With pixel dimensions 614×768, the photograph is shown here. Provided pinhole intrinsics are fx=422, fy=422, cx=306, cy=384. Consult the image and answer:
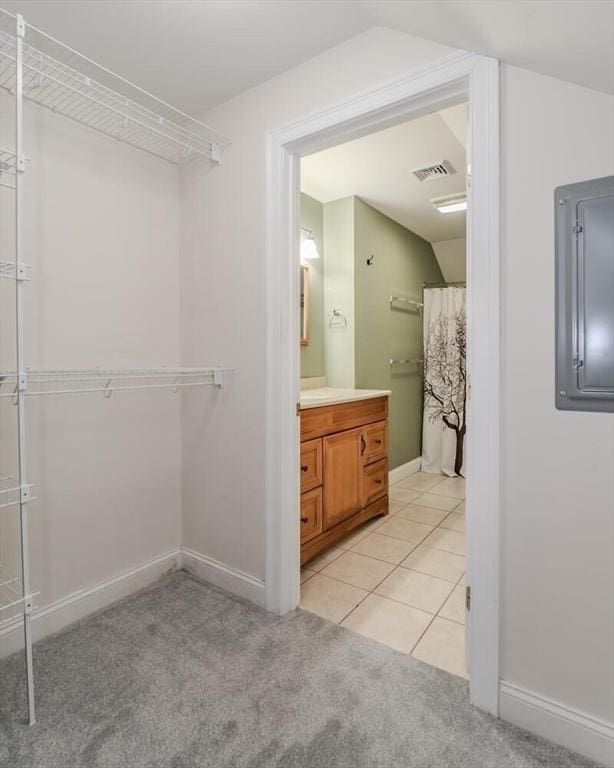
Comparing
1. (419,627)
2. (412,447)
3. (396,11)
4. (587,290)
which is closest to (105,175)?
(396,11)

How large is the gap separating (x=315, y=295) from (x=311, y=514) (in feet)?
6.09

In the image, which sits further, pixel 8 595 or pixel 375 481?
pixel 375 481

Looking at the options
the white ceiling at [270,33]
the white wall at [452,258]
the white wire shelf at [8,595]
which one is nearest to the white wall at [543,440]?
the white ceiling at [270,33]

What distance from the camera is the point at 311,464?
229cm

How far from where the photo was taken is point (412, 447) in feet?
14.3

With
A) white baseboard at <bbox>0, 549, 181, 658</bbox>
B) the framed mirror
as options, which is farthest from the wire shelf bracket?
white baseboard at <bbox>0, 549, 181, 658</bbox>

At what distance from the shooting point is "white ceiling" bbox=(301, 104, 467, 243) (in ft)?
7.82

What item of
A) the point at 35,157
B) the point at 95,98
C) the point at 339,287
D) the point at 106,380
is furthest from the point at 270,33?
the point at 339,287

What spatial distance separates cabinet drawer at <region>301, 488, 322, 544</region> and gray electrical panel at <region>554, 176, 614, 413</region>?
1.39m

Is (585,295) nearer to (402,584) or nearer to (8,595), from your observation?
(402,584)

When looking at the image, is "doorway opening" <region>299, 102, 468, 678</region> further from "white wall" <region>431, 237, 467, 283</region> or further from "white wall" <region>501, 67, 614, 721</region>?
"white wall" <region>501, 67, 614, 721</region>

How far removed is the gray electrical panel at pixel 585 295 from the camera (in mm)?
1148

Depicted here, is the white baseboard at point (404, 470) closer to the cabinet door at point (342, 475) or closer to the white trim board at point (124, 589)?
the cabinet door at point (342, 475)

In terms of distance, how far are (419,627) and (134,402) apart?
1.66 metres
